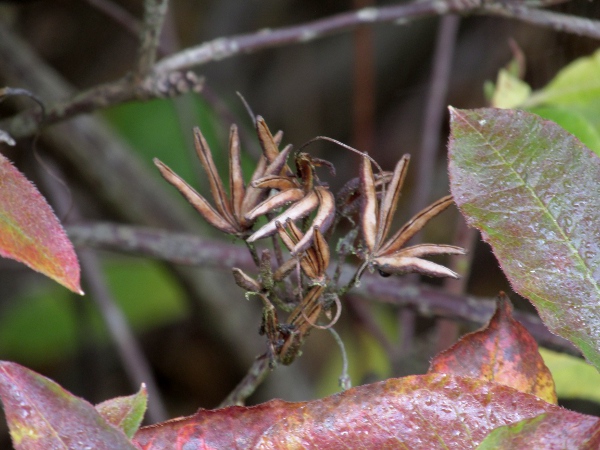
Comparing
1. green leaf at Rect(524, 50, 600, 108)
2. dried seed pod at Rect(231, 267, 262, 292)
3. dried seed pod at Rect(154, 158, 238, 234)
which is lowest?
dried seed pod at Rect(231, 267, 262, 292)

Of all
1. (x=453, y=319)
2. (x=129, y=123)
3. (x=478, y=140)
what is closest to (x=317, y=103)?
(x=129, y=123)

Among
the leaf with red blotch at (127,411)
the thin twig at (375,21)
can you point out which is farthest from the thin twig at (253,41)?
the leaf with red blotch at (127,411)

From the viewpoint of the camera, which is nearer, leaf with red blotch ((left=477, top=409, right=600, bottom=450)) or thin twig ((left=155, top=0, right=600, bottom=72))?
leaf with red blotch ((left=477, top=409, right=600, bottom=450))

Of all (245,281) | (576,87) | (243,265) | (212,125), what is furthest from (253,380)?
(212,125)

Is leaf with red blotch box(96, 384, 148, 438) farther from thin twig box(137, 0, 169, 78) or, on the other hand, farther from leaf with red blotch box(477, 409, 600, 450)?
thin twig box(137, 0, 169, 78)

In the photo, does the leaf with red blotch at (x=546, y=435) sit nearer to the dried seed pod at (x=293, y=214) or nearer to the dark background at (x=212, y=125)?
the dried seed pod at (x=293, y=214)

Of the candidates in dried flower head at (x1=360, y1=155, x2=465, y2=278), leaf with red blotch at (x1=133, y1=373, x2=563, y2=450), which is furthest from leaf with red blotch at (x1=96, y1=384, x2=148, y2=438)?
dried flower head at (x1=360, y1=155, x2=465, y2=278)
